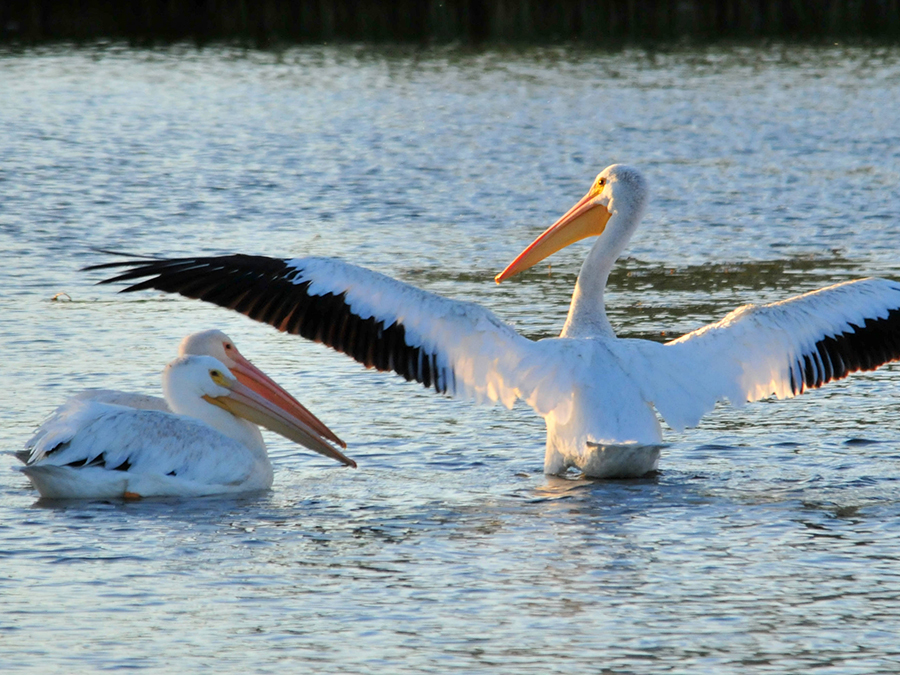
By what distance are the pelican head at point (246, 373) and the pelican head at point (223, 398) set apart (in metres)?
0.03

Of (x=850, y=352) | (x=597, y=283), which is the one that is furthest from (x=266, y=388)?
(x=850, y=352)

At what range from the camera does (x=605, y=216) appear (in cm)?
723

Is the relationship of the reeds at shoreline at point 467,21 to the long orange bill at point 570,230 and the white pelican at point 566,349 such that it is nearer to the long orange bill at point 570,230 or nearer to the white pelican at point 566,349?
the long orange bill at point 570,230

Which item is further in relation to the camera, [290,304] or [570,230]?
[570,230]

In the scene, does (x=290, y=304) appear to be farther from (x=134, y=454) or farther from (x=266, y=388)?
(x=134, y=454)

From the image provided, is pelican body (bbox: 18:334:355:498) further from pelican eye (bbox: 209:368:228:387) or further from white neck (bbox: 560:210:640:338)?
white neck (bbox: 560:210:640:338)

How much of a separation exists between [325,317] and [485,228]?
682 centimetres

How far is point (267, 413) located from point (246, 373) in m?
0.23

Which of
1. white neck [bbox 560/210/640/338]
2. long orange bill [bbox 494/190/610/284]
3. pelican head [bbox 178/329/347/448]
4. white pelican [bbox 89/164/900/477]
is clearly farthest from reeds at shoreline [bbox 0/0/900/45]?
white pelican [bbox 89/164/900/477]

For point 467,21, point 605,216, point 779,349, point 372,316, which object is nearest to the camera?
point 372,316

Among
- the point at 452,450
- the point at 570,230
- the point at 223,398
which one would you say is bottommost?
the point at 452,450

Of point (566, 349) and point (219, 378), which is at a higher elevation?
point (566, 349)

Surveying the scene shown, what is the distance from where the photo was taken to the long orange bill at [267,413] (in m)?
6.54

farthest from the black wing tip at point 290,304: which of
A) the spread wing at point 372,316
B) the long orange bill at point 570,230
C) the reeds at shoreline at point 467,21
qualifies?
the reeds at shoreline at point 467,21
